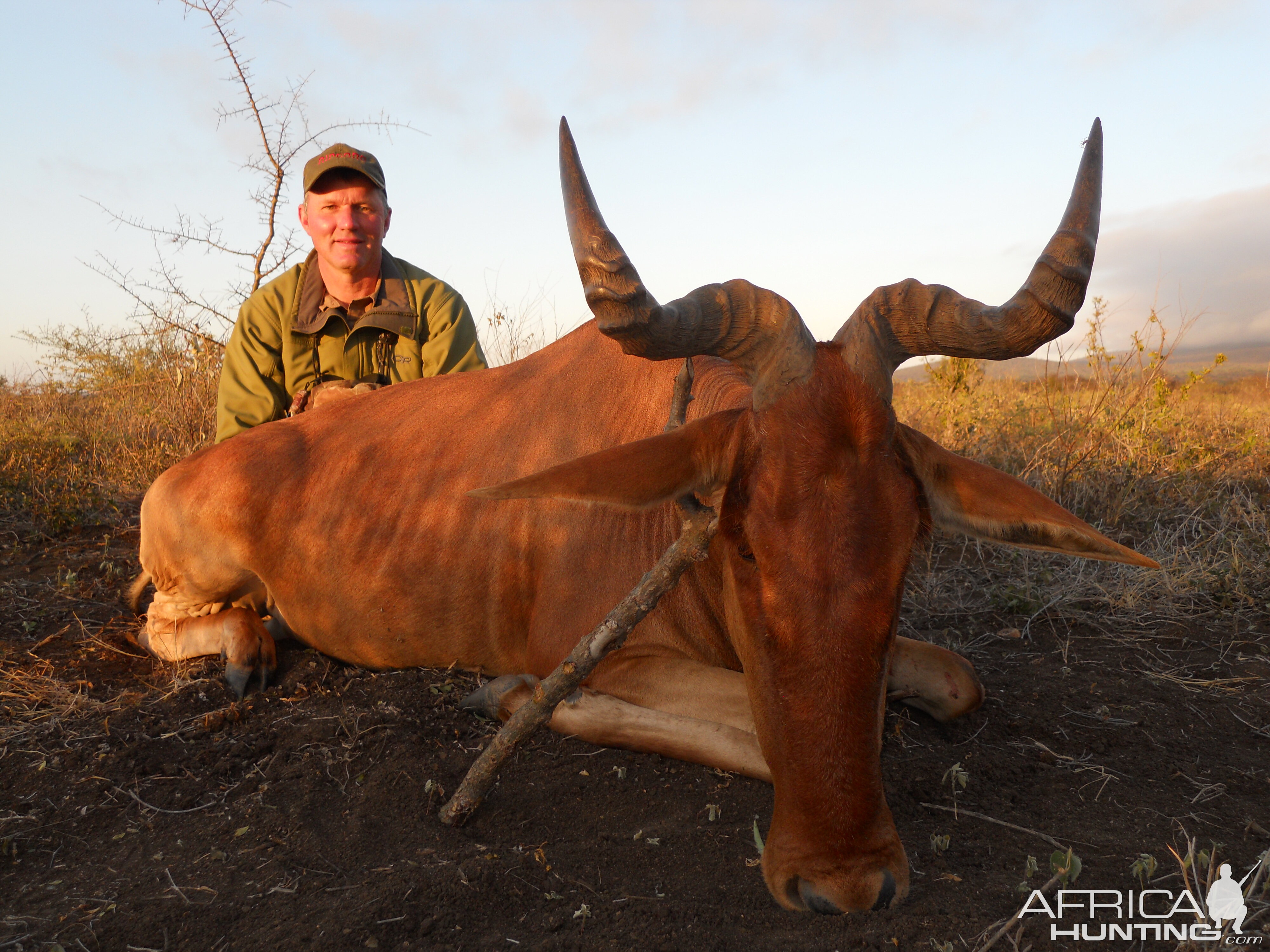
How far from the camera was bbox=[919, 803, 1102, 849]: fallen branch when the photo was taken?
8.98ft

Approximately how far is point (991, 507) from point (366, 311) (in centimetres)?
487

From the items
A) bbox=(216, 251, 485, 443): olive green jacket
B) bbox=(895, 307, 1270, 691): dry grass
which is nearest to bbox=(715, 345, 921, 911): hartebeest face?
bbox=(895, 307, 1270, 691): dry grass

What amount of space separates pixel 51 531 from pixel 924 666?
19.8ft

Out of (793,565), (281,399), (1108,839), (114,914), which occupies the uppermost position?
(281,399)

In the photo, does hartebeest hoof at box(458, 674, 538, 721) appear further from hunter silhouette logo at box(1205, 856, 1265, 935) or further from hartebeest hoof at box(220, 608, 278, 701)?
hunter silhouette logo at box(1205, 856, 1265, 935)

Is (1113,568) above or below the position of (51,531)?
below

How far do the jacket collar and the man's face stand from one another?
0.53 feet

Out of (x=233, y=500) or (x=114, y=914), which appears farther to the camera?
(x=233, y=500)

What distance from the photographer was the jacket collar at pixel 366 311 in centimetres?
633

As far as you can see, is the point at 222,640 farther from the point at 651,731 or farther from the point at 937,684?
the point at 937,684

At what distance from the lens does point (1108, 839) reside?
277 centimetres

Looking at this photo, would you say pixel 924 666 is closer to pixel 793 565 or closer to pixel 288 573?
pixel 793 565

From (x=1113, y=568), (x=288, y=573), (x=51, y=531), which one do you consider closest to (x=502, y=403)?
(x=288, y=573)

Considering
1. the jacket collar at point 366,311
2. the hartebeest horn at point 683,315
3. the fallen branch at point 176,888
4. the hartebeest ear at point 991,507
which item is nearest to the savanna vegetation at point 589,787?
the fallen branch at point 176,888
